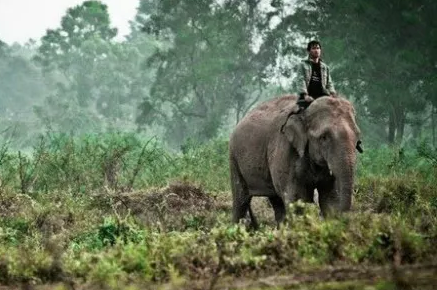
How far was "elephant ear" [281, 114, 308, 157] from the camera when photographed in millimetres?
7449

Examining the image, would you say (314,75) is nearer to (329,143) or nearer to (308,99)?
(308,99)

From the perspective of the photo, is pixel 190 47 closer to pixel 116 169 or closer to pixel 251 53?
pixel 251 53

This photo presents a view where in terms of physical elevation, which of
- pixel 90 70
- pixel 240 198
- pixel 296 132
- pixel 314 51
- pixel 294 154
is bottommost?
pixel 240 198

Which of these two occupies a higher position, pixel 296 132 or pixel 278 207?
pixel 296 132

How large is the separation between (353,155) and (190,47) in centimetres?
3265

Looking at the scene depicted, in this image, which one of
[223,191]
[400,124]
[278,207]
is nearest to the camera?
[278,207]

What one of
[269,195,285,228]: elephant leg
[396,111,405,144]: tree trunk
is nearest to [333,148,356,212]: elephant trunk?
[269,195,285,228]: elephant leg

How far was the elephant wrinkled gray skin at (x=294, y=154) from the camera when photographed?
22.2 ft

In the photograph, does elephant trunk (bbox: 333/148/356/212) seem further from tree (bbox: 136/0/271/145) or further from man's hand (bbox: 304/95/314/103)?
tree (bbox: 136/0/271/145)

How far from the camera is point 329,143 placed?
22.8ft

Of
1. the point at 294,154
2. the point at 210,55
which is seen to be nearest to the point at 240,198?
the point at 294,154

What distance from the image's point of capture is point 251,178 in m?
9.06

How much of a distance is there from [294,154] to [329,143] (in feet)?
2.85

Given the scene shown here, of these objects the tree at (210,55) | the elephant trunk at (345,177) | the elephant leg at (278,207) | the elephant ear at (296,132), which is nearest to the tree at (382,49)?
the tree at (210,55)
